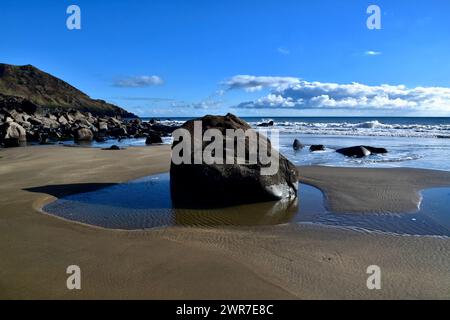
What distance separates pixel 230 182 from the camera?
883 centimetres

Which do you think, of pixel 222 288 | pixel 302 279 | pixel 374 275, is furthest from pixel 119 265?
pixel 374 275

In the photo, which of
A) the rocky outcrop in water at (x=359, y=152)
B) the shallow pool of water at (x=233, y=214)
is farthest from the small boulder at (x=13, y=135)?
the rocky outcrop in water at (x=359, y=152)

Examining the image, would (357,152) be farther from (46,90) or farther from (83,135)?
(46,90)

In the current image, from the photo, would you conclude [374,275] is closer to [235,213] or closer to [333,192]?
[235,213]

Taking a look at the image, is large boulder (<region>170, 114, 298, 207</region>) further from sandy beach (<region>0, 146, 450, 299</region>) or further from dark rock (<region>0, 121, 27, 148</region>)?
dark rock (<region>0, 121, 27, 148</region>)

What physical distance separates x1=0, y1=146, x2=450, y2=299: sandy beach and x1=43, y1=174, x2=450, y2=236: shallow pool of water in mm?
422

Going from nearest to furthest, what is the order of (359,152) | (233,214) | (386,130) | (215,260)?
(215,260) < (233,214) < (359,152) < (386,130)

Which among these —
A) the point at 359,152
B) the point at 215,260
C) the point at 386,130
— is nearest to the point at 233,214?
the point at 215,260

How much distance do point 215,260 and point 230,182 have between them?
12.0 feet

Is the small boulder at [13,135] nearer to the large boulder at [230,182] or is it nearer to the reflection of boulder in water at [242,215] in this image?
the large boulder at [230,182]

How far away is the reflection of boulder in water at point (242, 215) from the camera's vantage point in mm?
7430

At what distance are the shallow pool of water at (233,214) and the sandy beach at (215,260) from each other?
42 cm

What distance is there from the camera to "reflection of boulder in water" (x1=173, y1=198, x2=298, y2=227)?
A: 24.4 ft

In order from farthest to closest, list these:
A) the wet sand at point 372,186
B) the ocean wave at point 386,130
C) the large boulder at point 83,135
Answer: the ocean wave at point 386,130
the large boulder at point 83,135
the wet sand at point 372,186
